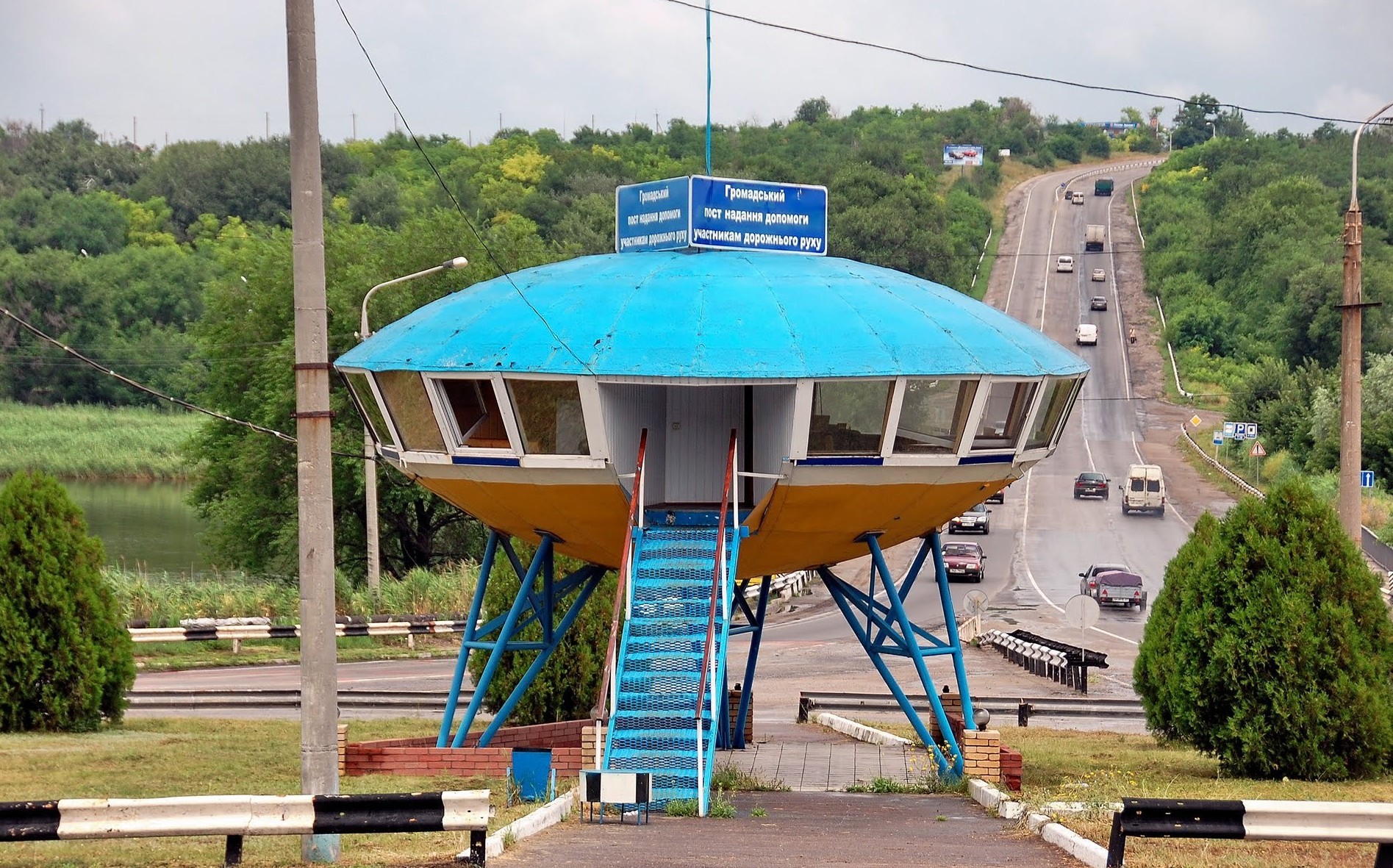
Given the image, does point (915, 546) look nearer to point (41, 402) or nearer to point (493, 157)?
point (41, 402)

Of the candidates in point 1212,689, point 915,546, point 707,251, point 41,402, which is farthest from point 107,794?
point 41,402

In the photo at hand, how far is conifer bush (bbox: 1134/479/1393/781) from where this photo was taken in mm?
19750

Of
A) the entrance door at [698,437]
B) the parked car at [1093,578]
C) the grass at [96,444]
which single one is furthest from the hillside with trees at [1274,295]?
the grass at [96,444]

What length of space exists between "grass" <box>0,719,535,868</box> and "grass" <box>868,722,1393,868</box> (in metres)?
5.44

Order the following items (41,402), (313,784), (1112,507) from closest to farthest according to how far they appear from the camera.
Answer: (313,784) < (1112,507) < (41,402)

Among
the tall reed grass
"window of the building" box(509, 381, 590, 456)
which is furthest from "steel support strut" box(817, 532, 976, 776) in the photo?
the tall reed grass

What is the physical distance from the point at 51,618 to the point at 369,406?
23.0 feet

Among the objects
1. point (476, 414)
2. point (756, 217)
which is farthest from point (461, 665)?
point (756, 217)

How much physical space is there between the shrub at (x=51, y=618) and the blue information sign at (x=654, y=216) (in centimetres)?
946

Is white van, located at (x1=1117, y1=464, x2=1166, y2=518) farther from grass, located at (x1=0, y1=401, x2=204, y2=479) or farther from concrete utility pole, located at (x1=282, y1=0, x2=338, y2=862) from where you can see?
concrete utility pole, located at (x1=282, y1=0, x2=338, y2=862)

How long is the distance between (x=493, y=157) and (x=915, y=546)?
132 meters

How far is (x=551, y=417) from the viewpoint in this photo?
19000mm

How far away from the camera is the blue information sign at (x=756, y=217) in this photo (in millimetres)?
22250

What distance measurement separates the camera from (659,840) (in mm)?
14180
